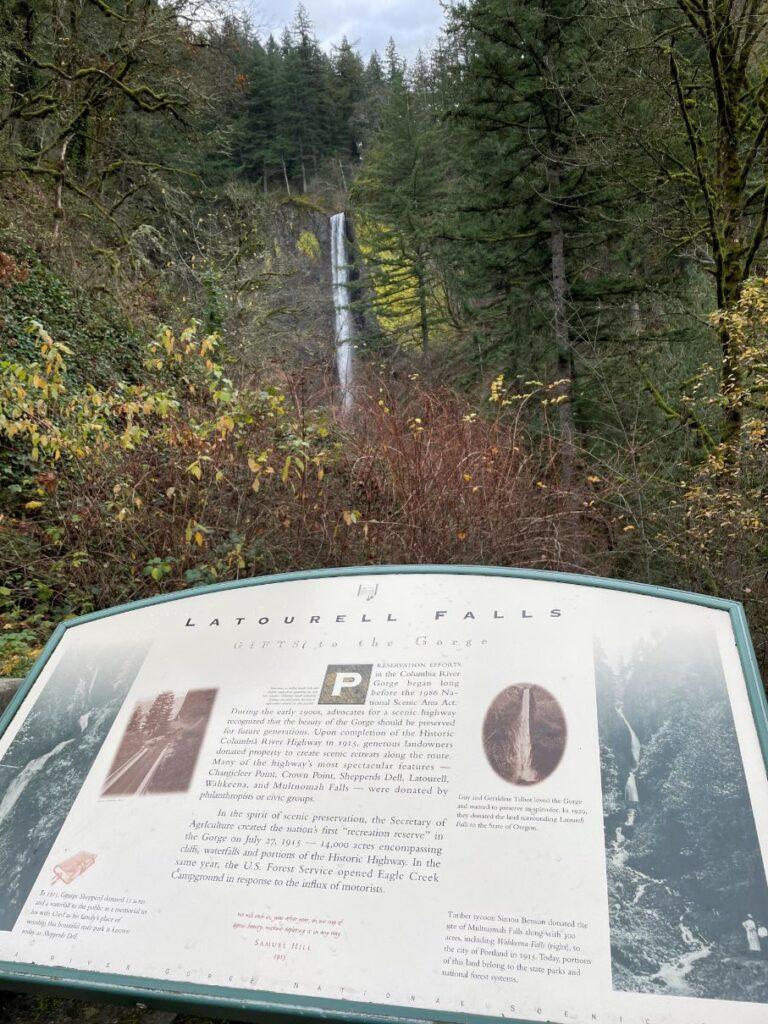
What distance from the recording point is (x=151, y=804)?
6.24 feet

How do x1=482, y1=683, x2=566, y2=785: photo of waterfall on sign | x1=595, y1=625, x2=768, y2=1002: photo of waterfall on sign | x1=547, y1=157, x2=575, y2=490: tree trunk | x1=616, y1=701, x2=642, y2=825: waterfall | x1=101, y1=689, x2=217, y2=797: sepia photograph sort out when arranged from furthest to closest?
x1=547, y1=157, x2=575, y2=490: tree trunk, x1=101, y1=689, x2=217, y2=797: sepia photograph, x1=482, y1=683, x2=566, y2=785: photo of waterfall on sign, x1=616, y1=701, x2=642, y2=825: waterfall, x1=595, y1=625, x2=768, y2=1002: photo of waterfall on sign

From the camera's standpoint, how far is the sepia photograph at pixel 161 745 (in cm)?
195

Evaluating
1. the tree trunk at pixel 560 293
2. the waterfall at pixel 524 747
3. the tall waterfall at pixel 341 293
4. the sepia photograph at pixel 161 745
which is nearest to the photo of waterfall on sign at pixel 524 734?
the waterfall at pixel 524 747

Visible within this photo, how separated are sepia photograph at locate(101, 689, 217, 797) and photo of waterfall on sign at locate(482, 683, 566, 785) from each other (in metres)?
0.83

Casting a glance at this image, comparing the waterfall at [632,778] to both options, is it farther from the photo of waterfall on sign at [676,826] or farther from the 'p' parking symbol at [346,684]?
the 'p' parking symbol at [346,684]

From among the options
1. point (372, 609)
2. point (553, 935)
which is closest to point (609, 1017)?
point (553, 935)

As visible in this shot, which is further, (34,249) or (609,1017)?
(34,249)

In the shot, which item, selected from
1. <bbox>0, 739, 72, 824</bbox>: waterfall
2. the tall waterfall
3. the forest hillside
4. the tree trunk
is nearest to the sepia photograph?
<bbox>0, 739, 72, 824</bbox>: waterfall

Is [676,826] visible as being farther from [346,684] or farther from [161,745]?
[161,745]

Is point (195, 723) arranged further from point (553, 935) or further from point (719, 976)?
point (719, 976)

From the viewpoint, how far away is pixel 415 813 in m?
1.71

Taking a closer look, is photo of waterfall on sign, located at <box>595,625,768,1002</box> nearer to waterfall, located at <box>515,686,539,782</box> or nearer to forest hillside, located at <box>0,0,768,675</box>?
waterfall, located at <box>515,686,539,782</box>

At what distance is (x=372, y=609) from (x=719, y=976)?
1.25 m

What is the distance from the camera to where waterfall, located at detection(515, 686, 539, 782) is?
1.72 metres
